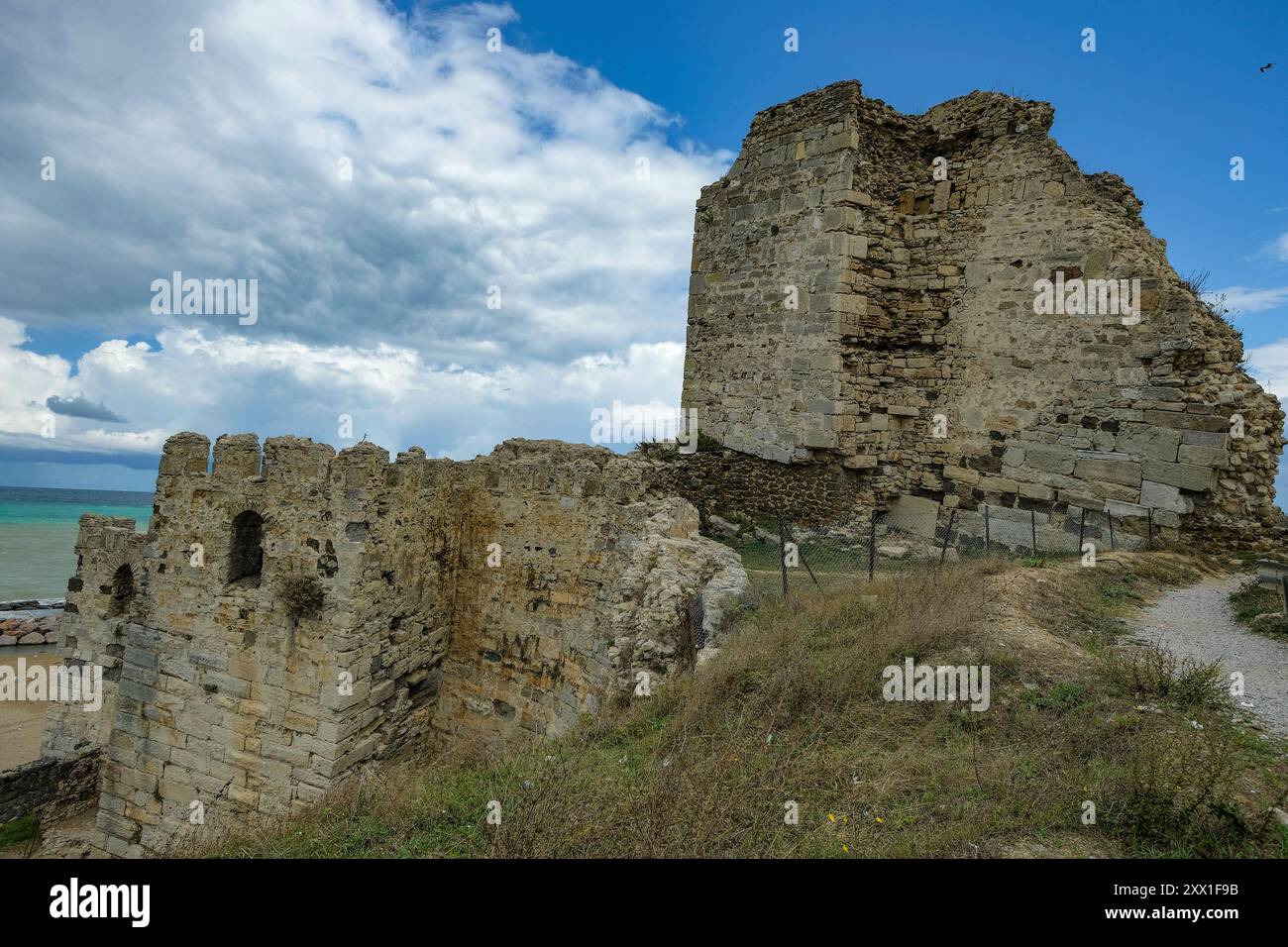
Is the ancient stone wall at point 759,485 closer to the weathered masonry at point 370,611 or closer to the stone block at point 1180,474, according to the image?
the stone block at point 1180,474

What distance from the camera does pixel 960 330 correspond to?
1388 cm

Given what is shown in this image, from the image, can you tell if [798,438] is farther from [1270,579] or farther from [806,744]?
[806,744]

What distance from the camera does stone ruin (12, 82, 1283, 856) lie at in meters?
7.97

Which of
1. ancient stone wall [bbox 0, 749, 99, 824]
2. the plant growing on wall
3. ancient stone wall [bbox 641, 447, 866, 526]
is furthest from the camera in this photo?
ancient stone wall [bbox 641, 447, 866, 526]

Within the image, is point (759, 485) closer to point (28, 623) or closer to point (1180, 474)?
point (1180, 474)

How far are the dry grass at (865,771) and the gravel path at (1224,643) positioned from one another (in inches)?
21.2

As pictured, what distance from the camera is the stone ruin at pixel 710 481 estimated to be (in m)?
7.97

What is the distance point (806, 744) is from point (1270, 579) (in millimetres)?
7794

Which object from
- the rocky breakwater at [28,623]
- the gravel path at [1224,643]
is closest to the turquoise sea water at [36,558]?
the rocky breakwater at [28,623]

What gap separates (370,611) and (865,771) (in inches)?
225

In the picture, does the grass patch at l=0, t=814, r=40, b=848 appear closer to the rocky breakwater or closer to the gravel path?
the gravel path

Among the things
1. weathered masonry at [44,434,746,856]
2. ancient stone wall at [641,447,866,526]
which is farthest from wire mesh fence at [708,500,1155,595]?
weathered masonry at [44,434,746,856]

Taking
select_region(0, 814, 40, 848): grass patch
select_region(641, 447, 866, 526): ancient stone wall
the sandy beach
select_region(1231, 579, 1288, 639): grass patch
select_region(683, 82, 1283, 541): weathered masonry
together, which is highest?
select_region(683, 82, 1283, 541): weathered masonry

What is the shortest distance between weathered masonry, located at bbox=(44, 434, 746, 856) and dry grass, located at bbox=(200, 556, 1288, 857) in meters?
1.19
